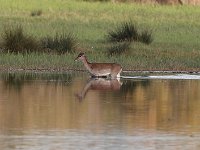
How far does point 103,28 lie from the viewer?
40.7 m

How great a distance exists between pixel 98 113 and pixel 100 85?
18.0 feet

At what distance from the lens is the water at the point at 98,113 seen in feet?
45.0

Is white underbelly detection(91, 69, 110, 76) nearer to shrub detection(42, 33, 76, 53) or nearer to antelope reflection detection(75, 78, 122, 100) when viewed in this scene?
antelope reflection detection(75, 78, 122, 100)

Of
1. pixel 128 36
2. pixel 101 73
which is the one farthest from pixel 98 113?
pixel 128 36

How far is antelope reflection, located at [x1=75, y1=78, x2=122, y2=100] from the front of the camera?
20.6m

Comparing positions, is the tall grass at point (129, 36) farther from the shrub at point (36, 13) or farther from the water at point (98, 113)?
the shrub at point (36, 13)

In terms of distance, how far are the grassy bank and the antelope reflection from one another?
279 cm

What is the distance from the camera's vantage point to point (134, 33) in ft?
114

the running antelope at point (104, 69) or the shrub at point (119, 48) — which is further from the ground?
the running antelope at point (104, 69)

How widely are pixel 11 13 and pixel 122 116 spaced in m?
30.9

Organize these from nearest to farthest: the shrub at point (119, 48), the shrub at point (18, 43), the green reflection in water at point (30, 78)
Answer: the green reflection in water at point (30, 78), the shrub at point (18, 43), the shrub at point (119, 48)

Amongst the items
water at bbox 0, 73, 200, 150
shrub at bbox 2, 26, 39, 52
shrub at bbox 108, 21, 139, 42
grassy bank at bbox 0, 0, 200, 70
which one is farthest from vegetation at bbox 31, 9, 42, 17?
water at bbox 0, 73, 200, 150

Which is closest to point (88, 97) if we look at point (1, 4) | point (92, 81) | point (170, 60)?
point (92, 81)

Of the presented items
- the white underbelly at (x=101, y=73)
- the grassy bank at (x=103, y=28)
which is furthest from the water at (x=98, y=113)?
the grassy bank at (x=103, y=28)
